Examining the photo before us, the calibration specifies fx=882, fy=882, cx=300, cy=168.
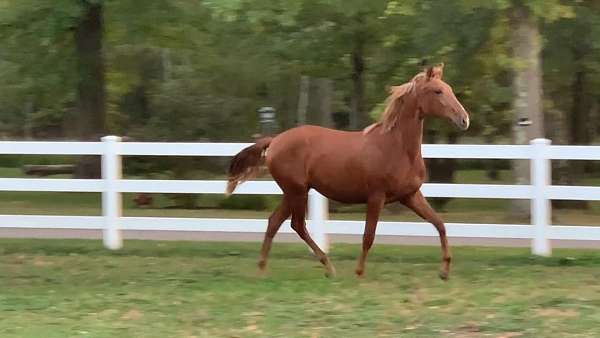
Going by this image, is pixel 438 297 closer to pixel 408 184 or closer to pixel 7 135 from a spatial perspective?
pixel 408 184

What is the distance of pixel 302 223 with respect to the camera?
28.9ft

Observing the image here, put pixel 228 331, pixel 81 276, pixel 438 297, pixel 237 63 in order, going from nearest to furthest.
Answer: pixel 228 331
pixel 438 297
pixel 81 276
pixel 237 63

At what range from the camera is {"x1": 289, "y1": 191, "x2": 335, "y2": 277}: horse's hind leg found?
866 centimetres

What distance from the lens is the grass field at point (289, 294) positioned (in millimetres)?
6625

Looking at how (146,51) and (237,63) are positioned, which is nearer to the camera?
(237,63)

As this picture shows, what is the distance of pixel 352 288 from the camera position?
809 centimetres

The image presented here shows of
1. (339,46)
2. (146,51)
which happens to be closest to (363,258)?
(339,46)

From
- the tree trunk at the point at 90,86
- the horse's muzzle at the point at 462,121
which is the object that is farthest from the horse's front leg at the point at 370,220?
the tree trunk at the point at 90,86

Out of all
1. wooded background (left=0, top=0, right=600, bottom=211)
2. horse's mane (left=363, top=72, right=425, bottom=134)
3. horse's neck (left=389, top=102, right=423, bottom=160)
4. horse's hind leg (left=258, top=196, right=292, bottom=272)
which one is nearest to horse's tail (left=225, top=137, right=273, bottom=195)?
horse's hind leg (left=258, top=196, right=292, bottom=272)

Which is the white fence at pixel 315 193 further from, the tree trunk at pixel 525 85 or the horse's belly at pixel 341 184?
the tree trunk at pixel 525 85

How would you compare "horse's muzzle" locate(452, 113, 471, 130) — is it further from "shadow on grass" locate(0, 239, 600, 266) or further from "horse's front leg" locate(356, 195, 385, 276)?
"shadow on grass" locate(0, 239, 600, 266)

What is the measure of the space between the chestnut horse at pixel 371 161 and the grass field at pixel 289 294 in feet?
1.93

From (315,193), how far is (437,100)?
2.50m

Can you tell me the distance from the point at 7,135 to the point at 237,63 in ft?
73.6
